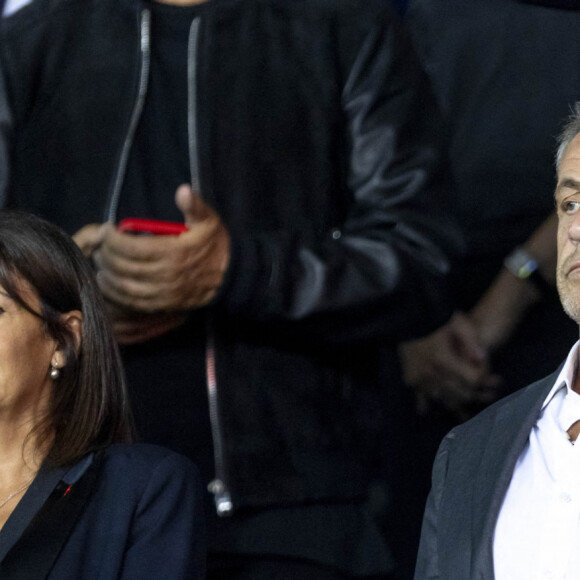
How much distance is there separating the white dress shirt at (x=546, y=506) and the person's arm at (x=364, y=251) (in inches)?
18.9

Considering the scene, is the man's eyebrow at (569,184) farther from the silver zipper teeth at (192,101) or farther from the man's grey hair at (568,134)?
the silver zipper teeth at (192,101)

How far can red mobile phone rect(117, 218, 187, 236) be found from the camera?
109 inches

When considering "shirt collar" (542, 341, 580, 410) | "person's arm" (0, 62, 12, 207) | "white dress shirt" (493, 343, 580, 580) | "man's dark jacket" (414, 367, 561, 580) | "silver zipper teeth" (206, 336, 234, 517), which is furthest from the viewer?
"person's arm" (0, 62, 12, 207)

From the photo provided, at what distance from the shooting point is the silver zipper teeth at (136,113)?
292 centimetres

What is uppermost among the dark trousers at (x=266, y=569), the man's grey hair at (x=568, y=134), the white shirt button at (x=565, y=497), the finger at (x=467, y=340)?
the man's grey hair at (x=568, y=134)

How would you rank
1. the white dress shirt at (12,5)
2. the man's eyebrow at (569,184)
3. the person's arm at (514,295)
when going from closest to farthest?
the man's eyebrow at (569,184) < the white dress shirt at (12,5) < the person's arm at (514,295)

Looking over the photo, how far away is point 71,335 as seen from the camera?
2.78 meters

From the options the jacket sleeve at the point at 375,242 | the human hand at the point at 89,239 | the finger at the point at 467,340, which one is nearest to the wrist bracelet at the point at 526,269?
the finger at the point at 467,340

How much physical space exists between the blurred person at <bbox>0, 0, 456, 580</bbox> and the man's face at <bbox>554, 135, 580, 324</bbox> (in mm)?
335

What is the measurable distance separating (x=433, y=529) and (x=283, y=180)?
80 cm

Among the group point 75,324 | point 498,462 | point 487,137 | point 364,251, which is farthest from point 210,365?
point 487,137

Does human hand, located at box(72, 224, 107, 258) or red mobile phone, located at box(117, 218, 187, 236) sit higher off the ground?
red mobile phone, located at box(117, 218, 187, 236)

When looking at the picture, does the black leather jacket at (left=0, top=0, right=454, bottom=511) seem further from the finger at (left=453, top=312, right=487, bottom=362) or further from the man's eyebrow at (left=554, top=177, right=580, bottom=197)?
the finger at (left=453, top=312, right=487, bottom=362)

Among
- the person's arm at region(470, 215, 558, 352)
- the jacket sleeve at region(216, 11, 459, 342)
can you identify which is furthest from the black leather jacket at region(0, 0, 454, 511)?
the person's arm at region(470, 215, 558, 352)
